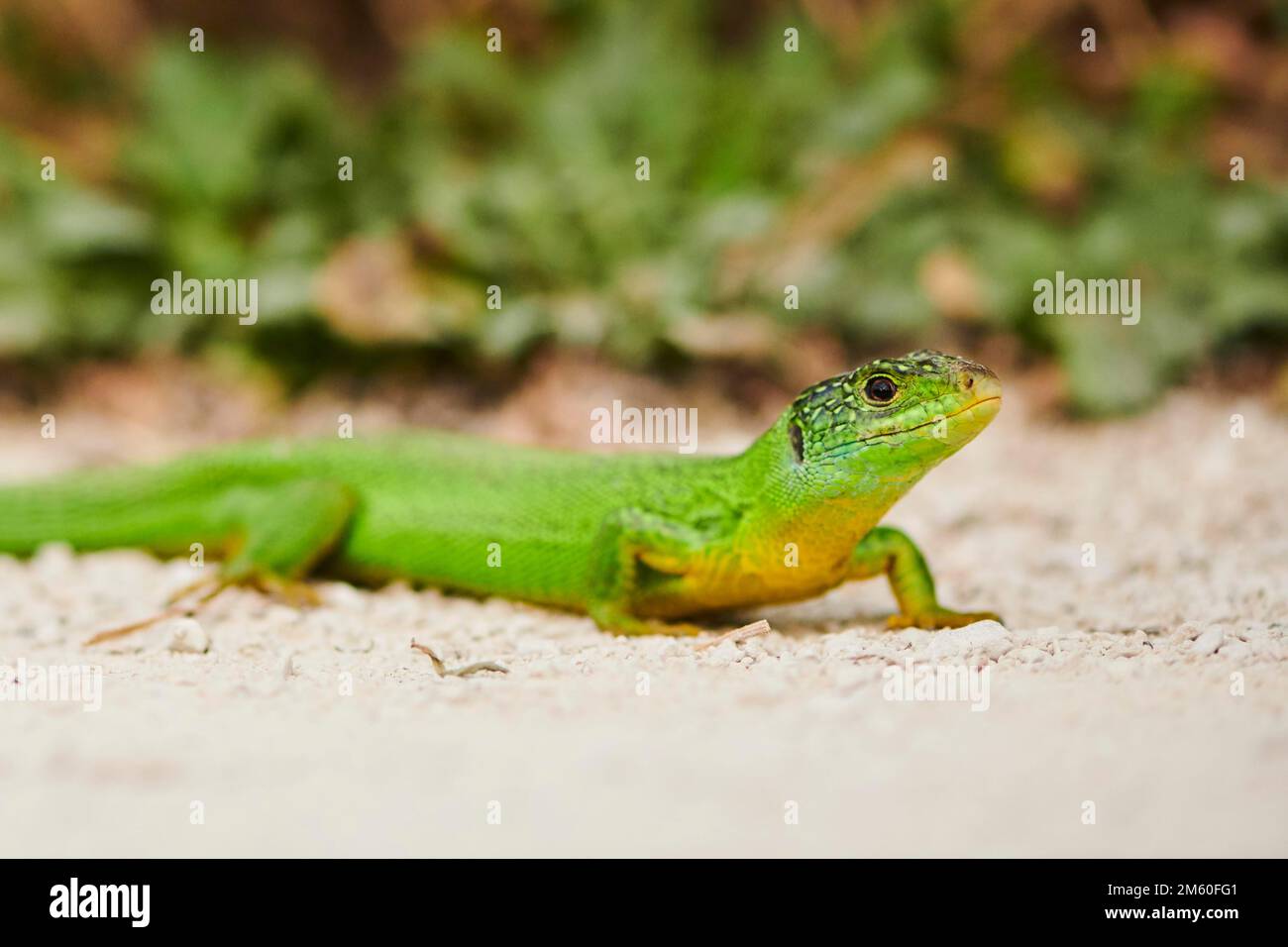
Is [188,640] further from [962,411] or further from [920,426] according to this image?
[962,411]

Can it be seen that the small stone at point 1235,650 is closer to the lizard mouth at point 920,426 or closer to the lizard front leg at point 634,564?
the lizard mouth at point 920,426

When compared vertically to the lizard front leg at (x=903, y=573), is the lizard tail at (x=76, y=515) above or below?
above

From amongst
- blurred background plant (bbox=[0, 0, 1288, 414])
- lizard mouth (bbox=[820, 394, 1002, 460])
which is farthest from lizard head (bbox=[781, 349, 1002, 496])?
blurred background plant (bbox=[0, 0, 1288, 414])

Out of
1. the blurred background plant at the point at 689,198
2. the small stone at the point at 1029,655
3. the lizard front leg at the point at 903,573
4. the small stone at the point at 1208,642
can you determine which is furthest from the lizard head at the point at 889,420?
the blurred background plant at the point at 689,198

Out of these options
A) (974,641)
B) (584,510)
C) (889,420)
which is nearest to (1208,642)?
(974,641)

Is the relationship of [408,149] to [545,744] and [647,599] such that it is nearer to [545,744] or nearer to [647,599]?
[647,599]
